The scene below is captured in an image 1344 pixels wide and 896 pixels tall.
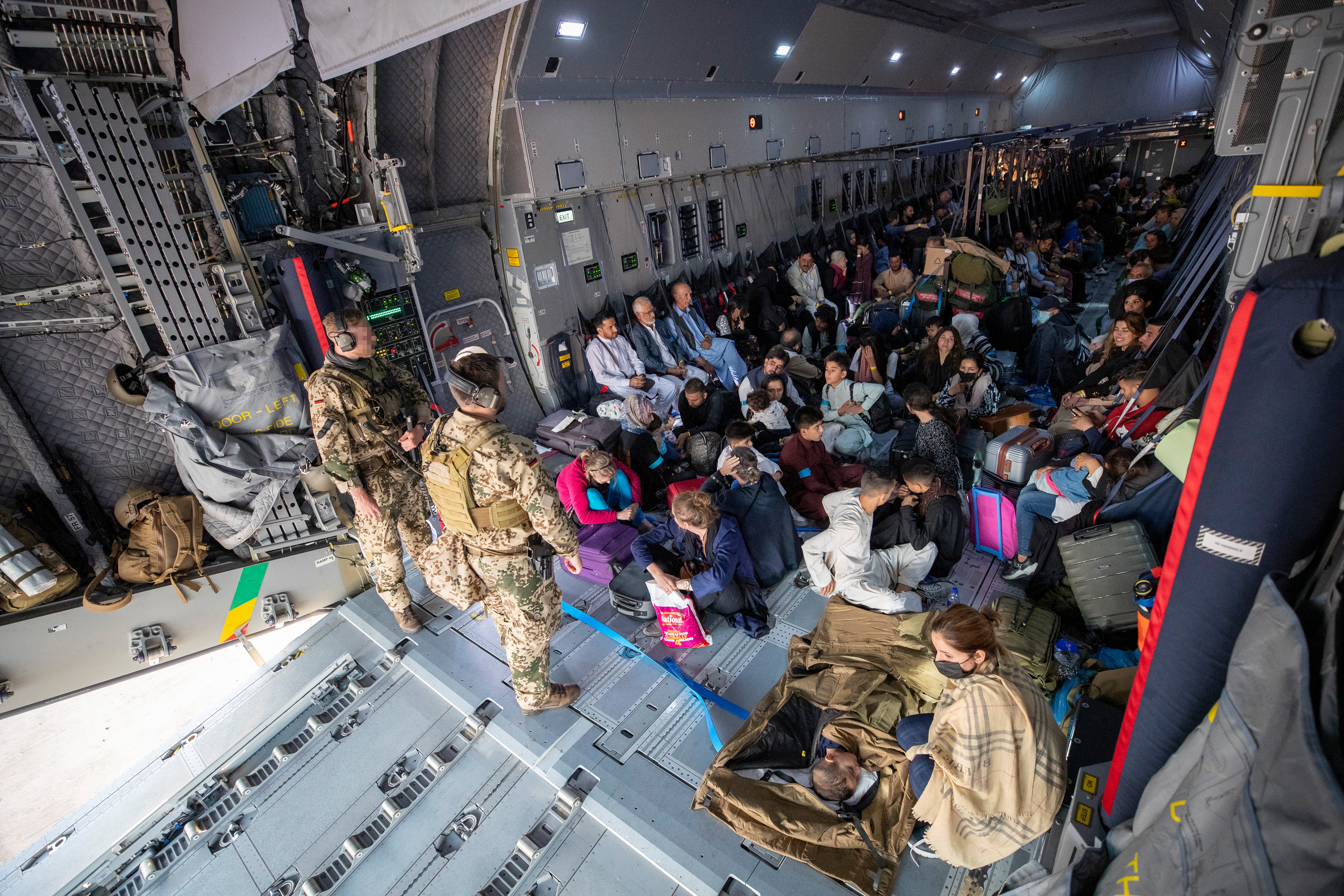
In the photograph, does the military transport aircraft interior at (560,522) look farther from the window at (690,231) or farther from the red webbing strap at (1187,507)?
the window at (690,231)

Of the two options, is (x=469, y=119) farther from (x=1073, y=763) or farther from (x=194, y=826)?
(x=1073, y=763)

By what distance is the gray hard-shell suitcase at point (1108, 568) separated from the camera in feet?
10.4

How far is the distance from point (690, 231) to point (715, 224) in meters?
0.65

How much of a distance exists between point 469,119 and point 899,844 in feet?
20.2

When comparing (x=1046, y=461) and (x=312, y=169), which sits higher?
(x=312, y=169)

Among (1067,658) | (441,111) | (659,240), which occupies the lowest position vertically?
(1067,658)

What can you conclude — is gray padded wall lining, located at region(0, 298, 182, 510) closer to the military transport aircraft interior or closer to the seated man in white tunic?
the military transport aircraft interior

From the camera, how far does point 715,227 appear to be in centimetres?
894

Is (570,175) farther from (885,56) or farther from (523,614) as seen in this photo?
(885,56)

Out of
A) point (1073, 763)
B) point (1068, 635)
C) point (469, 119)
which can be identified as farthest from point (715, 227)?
point (1073, 763)

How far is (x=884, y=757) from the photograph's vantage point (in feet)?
9.07

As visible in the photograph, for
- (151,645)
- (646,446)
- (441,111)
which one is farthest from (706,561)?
(441,111)

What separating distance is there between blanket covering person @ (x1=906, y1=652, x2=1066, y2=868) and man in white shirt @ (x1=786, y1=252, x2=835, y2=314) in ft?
24.0

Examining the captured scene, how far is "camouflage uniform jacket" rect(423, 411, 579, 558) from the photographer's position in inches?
113
